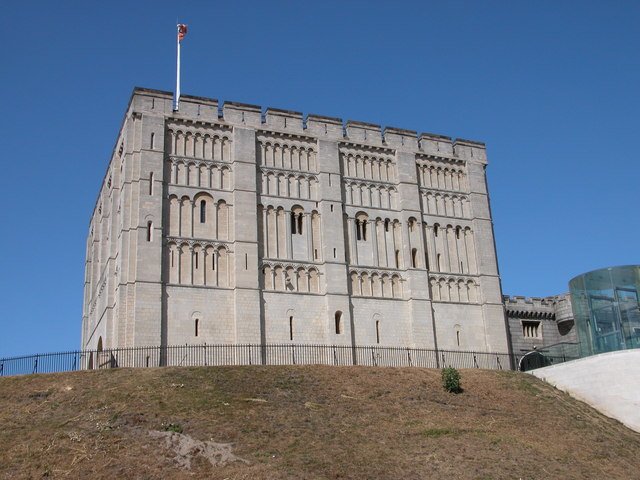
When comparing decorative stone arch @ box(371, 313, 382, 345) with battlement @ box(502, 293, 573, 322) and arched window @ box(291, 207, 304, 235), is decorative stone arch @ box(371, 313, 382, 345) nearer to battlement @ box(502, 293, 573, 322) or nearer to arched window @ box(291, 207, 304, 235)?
arched window @ box(291, 207, 304, 235)

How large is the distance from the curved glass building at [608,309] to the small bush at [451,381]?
7601 millimetres

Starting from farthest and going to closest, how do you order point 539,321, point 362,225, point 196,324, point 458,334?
point 539,321 < point 362,225 < point 458,334 < point 196,324

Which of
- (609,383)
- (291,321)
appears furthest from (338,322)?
(609,383)

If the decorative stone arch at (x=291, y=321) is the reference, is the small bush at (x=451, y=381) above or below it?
below

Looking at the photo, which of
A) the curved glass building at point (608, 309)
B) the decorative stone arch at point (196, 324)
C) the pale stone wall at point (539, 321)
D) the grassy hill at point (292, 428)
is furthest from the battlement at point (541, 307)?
the decorative stone arch at point (196, 324)

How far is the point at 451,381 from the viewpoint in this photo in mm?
34125

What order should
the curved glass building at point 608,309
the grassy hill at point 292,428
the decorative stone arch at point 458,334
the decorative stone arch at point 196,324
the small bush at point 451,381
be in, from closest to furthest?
the grassy hill at point 292,428, the small bush at point 451,381, the curved glass building at point 608,309, the decorative stone arch at point 196,324, the decorative stone arch at point 458,334

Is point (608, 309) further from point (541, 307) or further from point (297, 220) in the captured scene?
point (297, 220)

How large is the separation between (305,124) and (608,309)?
18029mm

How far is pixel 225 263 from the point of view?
3972 centimetres

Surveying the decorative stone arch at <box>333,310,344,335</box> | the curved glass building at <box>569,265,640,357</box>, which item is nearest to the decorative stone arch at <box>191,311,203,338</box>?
the decorative stone arch at <box>333,310,344,335</box>

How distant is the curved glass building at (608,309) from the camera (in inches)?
1441

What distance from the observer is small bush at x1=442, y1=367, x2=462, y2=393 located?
112 feet

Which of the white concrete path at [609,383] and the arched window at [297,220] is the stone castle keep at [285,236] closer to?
the arched window at [297,220]
